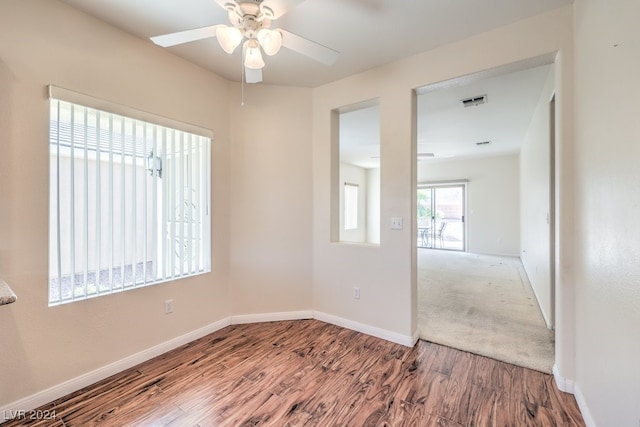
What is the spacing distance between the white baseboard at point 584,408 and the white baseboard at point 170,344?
1082 mm

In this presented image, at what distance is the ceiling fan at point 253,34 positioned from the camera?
4.78 feet

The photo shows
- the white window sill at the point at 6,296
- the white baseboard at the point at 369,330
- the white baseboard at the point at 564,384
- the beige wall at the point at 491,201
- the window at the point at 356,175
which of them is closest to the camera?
the white window sill at the point at 6,296

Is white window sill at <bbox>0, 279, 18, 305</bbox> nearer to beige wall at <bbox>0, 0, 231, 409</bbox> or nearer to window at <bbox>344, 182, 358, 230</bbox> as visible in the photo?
beige wall at <bbox>0, 0, 231, 409</bbox>

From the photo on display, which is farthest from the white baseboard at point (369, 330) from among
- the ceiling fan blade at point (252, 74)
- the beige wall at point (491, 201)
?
the beige wall at point (491, 201)

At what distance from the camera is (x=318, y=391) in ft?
6.05

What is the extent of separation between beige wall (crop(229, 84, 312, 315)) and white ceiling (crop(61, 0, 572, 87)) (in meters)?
0.59

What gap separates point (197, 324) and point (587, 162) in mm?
3217

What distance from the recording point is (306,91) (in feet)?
10.0

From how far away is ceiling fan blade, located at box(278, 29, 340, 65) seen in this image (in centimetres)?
161

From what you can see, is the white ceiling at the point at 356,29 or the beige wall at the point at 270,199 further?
the beige wall at the point at 270,199

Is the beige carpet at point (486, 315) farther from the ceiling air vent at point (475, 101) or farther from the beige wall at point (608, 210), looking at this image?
the ceiling air vent at point (475, 101)

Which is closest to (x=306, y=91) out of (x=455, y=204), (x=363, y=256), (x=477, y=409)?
(x=363, y=256)

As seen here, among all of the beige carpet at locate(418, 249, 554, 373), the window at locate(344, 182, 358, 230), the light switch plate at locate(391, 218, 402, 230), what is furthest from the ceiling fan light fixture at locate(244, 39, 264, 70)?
the window at locate(344, 182, 358, 230)

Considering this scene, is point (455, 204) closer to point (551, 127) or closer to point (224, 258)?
point (551, 127)
